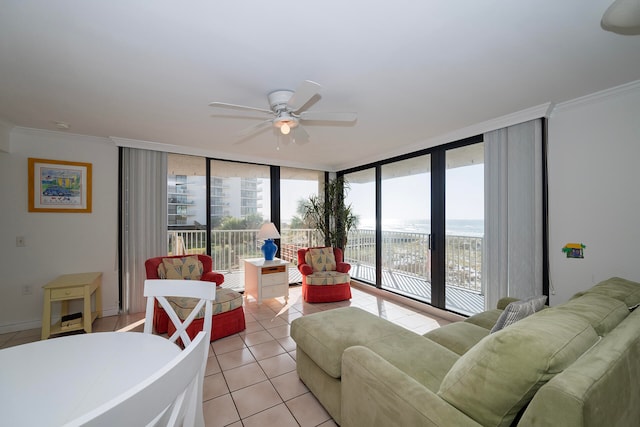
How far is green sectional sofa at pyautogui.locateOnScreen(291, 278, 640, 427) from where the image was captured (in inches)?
32.4

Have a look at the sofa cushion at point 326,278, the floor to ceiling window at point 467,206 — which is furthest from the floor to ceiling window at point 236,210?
the floor to ceiling window at point 467,206

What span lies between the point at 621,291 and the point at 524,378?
148 centimetres

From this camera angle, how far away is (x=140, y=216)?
3770 mm

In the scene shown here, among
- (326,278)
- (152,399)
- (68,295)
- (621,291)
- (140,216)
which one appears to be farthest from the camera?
(326,278)

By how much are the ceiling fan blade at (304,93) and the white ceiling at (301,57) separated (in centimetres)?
24

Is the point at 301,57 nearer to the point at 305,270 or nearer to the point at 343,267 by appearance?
the point at 305,270

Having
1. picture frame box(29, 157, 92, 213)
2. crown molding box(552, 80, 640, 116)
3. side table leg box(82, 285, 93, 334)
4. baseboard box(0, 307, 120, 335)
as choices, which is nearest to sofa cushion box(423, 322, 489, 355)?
crown molding box(552, 80, 640, 116)

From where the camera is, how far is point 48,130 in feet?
10.8

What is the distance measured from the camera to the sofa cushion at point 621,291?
1.64m

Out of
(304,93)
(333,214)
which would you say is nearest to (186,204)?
(333,214)

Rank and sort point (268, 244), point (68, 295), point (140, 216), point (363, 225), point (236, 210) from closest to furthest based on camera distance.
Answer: point (68, 295)
point (140, 216)
point (268, 244)
point (236, 210)
point (363, 225)

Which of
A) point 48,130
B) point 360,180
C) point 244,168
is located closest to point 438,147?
point 360,180

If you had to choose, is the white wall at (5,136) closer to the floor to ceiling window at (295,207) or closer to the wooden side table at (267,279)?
the wooden side table at (267,279)

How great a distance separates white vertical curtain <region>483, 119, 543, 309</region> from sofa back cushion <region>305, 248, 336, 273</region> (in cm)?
227
